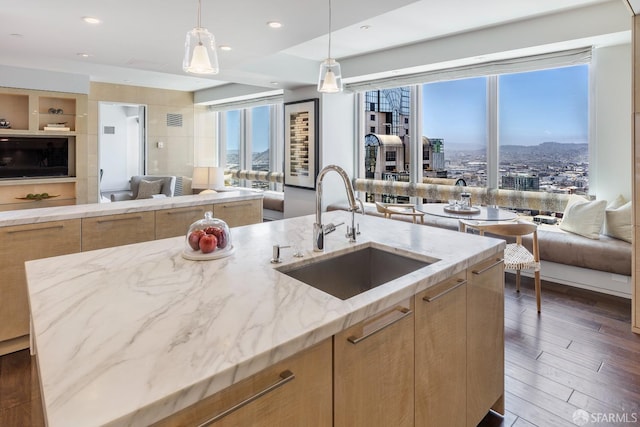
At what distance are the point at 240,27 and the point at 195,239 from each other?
2.30 metres

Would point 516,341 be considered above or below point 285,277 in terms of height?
below

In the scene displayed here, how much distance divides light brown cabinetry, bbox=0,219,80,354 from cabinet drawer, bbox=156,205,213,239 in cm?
67

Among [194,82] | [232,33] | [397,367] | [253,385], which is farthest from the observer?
[194,82]

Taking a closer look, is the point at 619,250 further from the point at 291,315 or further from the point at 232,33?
the point at 232,33

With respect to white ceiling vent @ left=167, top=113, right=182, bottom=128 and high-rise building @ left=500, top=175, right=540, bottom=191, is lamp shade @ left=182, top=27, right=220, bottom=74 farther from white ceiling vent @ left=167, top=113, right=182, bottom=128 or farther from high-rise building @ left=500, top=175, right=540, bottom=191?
white ceiling vent @ left=167, top=113, right=182, bottom=128

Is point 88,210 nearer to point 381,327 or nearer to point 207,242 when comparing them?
point 207,242

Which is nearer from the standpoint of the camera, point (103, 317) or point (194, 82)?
point (103, 317)

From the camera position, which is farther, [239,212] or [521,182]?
[521,182]

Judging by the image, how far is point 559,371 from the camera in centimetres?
236

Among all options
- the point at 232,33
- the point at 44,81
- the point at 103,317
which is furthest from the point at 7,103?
the point at 103,317

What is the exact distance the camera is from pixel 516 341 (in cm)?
276

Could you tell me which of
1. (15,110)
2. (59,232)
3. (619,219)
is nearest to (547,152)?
(619,219)

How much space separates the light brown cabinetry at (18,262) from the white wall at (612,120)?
4888 mm

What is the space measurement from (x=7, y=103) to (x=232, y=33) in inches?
190
